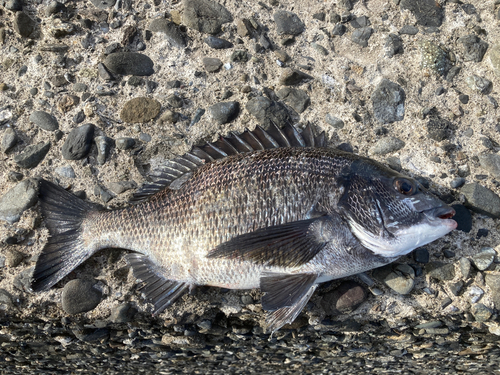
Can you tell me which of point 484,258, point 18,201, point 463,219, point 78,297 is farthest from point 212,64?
point 484,258

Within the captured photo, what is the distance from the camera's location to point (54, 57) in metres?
3.23

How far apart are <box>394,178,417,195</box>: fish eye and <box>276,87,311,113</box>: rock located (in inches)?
38.8

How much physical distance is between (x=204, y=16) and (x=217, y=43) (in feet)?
0.82

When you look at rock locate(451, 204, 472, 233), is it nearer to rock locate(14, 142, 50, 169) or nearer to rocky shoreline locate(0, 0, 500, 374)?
rocky shoreline locate(0, 0, 500, 374)

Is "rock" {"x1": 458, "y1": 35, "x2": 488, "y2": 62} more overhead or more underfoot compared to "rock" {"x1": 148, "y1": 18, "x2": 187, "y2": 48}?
more underfoot

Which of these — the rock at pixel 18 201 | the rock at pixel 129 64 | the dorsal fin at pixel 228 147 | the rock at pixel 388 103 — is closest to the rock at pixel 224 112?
the dorsal fin at pixel 228 147

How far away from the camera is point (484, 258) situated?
2.82 m

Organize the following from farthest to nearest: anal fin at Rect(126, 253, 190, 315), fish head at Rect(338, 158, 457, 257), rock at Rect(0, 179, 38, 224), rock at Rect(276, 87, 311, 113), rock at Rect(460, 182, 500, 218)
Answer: rock at Rect(276, 87, 311, 113) → rock at Rect(0, 179, 38, 224) → rock at Rect(460, 182, 500, 218) → anal fin at Rect(126, 253, 190, 315) → fish head at Rect(338, 158, 457, 257)

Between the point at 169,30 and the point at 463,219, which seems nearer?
the point at 463,219

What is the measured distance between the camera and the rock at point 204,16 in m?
3.22

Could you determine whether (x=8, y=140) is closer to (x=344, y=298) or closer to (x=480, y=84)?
(x=344, y=298)

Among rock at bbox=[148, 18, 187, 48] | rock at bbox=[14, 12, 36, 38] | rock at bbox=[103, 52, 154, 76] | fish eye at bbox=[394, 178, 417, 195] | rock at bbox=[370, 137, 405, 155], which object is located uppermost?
rock at bbox=[14, 12, 36, 38]

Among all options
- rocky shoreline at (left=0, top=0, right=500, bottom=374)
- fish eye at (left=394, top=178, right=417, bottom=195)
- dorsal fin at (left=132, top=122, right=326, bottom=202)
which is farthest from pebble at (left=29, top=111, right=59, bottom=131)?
fish eye at (left=394, top=178, right=417, bottom=195)

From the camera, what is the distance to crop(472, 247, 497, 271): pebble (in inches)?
110
